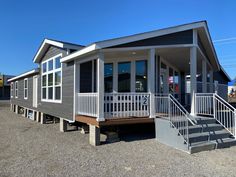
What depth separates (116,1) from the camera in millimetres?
13211

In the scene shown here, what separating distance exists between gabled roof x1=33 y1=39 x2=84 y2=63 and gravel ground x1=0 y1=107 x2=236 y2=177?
14.4 feet

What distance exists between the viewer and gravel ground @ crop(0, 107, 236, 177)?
15.2 ft

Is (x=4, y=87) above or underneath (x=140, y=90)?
above

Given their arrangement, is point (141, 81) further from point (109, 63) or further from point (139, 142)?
point (139, 142)

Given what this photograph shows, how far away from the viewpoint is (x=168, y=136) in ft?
22.4

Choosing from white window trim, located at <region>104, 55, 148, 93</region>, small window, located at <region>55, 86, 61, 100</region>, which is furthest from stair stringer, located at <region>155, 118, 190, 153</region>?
small window, located at <region>55, 86, 61, 100</region>

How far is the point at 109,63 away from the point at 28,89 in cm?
994

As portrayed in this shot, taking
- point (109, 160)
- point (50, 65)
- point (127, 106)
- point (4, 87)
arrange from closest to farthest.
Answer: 1. point (109, 160)
2. point (127, 106)
3. point (50, 65)
4. point (4, 87)

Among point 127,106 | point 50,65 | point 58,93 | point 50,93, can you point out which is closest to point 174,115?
point 127,106

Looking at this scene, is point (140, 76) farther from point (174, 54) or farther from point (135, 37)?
point (135, 37)

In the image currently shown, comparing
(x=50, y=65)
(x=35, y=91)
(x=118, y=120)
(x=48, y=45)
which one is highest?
(x=48, y=45)

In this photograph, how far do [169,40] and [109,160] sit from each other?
198 inches

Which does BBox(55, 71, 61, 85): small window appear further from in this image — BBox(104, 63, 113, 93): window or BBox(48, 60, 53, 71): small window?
BBox(104, 63, 113, 93): window

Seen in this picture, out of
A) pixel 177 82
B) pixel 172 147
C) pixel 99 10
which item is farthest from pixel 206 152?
pixel 99 10
